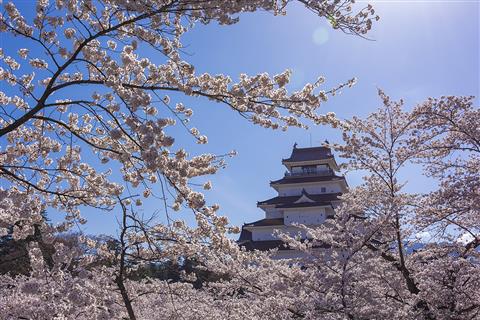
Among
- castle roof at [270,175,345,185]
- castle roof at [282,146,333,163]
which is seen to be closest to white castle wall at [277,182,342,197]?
castle roof at [270,175,345,185]

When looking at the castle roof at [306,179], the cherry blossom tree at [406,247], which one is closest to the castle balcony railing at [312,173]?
the castle roof at [306,179]

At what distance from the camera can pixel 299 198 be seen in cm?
3406

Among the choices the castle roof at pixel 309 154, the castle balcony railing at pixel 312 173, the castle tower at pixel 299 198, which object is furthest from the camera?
the castle roof at pixel 309 154

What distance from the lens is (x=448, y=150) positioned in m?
7.73

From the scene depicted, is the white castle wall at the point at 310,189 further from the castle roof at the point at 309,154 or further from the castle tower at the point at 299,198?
the castle roof at the point at 309,154

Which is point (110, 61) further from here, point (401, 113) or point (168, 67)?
point (401, 113)

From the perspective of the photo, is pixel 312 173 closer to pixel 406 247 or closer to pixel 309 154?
pixel 309 154

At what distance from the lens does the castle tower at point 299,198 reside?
3319 centimetres

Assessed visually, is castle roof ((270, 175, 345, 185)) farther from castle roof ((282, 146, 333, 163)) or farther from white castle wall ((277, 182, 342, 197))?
castle roof ((282, 146, 333, 163))

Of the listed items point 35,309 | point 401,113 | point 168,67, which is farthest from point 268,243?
point 168,67

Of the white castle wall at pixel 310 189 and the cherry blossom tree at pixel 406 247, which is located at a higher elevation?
the white castle wall at pixel 310 189

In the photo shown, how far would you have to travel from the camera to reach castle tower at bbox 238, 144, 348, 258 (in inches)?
1307

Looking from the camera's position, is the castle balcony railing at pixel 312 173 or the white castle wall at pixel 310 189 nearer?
the white castle wall at pixel 310 189

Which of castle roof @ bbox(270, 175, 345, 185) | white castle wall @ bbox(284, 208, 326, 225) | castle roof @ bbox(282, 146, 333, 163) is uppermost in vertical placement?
castle roof @ bbox(282, 146, 333, 163)
